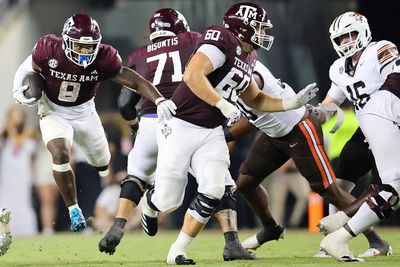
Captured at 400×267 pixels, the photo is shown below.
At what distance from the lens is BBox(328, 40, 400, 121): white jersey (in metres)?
7.85

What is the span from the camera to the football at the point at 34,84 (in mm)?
8438

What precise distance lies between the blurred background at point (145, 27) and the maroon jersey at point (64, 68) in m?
5.05

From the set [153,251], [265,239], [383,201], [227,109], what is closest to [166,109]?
[227,109]

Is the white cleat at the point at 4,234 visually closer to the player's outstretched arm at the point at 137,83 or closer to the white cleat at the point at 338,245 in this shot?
the player's outstretched arm at the point at 137,83

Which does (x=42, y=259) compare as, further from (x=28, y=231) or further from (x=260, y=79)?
(x=28, y=231)

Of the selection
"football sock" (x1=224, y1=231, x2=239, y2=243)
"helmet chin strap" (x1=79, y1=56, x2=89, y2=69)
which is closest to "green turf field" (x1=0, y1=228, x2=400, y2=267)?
"football sock" (x1=224, y1=231, x2=239, y2=243)

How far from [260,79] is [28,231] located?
5537 mm

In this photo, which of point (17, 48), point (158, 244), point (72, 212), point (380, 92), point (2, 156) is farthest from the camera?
point (17, 48)

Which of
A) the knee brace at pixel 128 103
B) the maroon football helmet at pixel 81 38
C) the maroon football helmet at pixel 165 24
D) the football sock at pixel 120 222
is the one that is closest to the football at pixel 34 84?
the maroon football helmet at pixel 81 38

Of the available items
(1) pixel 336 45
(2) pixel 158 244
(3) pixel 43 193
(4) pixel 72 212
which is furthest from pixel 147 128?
(3) pixel 43 193

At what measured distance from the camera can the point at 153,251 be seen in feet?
31.0

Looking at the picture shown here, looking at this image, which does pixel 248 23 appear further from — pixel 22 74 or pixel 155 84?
pixel 22 74

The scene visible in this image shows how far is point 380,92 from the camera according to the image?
7922 mm

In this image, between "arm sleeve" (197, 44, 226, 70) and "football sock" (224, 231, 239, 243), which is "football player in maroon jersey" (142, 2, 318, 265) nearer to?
"arm sleeve" (197, 44, 226, 70)
